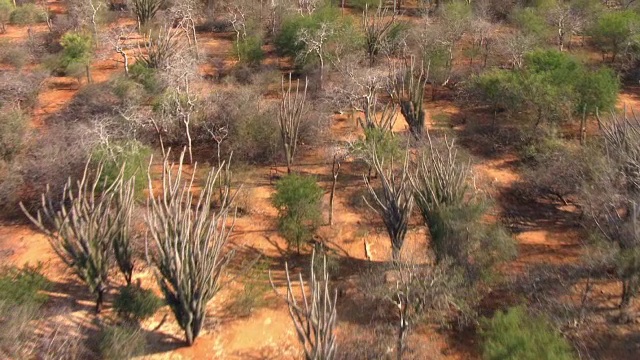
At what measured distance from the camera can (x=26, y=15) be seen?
26.3m

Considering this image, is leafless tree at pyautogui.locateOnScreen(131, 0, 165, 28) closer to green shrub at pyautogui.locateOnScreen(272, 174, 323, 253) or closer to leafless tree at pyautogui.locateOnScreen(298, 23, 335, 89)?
leafless tree at pyautogui.locateOnScreen(298, 23, 335, 89)

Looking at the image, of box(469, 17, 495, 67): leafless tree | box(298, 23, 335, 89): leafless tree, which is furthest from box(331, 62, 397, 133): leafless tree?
box(469, 17, 495, 67): leafless tree

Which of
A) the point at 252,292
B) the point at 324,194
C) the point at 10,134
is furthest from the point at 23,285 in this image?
the point at 324,194

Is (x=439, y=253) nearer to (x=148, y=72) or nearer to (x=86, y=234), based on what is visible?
(x=86, y=234)

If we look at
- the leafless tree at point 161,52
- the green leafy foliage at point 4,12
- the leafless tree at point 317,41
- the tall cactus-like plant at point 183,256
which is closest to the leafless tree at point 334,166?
the tall cactus-like plant at point 183,256

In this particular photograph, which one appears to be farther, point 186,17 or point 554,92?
point 186,17

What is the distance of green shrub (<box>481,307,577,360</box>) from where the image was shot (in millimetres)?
→ 8367

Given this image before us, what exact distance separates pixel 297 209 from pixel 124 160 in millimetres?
4229

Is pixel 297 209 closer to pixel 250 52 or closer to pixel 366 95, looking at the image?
pixel 366 95

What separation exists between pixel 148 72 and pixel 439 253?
40.6ft

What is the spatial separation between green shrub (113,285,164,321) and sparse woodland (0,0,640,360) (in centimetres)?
4

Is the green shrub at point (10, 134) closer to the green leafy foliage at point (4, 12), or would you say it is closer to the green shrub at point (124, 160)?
the green shrub at point (124, 160)

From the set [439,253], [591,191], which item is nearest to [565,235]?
[591,191]

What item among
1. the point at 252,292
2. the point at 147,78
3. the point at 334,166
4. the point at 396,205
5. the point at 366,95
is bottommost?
the point at 252,292
